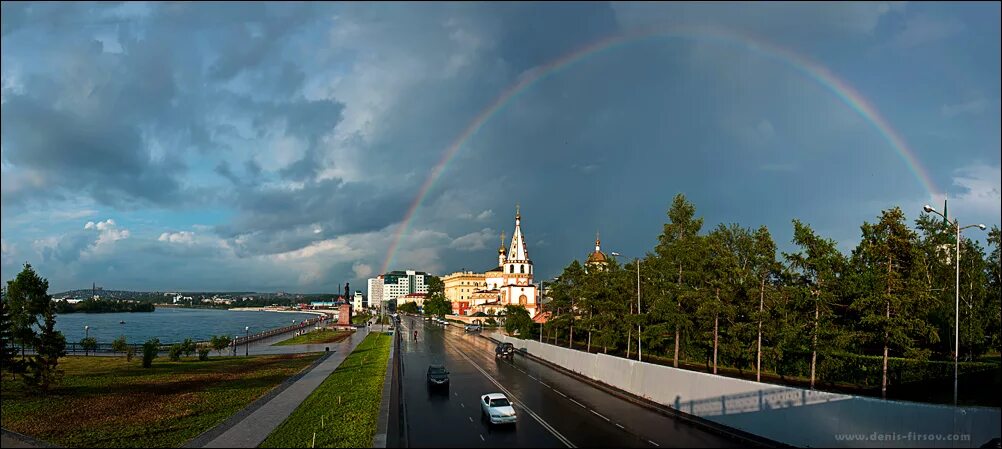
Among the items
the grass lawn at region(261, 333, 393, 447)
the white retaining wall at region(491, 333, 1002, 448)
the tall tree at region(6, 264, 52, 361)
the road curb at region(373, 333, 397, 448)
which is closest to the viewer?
the white retaining wall at region(491, 333, 1002, 448)

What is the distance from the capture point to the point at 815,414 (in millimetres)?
18562

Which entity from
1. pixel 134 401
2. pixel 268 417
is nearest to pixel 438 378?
pixel 268 417

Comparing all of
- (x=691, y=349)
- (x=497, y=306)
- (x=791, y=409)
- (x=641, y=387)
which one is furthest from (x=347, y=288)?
(x=791, y=409)

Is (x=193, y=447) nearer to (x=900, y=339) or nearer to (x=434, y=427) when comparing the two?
(x=434, y=427)

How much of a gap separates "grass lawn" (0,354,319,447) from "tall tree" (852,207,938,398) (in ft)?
93.8

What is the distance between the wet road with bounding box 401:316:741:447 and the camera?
67.6 ft

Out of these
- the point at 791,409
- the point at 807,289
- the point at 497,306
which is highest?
the point at 807,289

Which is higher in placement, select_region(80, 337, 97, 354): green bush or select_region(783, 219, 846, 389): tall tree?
Answer: select_region(783, 219, 846, 389): tall tree

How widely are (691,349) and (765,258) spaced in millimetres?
15385

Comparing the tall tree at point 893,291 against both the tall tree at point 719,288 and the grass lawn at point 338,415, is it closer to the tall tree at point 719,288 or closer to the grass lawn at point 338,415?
the tall tree at point 719,288

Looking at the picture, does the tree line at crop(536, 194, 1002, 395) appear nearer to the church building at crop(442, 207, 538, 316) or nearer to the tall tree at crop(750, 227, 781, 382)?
the tall tree at crop(750, 227, 781, 382)

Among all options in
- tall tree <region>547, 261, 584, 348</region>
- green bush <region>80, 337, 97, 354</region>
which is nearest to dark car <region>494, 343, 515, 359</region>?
tall tree <region>547, 261, 584, 348</region>

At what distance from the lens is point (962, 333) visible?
117 ft

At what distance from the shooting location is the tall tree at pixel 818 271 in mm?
29570
